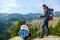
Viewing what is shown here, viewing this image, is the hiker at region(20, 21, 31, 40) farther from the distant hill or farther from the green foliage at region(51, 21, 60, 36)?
the green foliage at region(51, 21, 60, 36)

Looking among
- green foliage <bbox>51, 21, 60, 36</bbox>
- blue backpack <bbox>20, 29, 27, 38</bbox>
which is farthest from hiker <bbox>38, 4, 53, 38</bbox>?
blue backpack <bbox>20, 29, 27, 38</bbox>

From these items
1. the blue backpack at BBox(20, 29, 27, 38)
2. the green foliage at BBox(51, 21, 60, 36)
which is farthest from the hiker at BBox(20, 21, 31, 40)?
the green foliage at BBox(51, 21, 60, 36)

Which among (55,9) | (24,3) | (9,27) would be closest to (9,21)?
(9,27)

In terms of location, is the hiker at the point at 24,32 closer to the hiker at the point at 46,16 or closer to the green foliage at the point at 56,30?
the hiker at the point at 46,16

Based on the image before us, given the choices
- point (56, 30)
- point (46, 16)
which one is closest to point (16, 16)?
point (46, 16)

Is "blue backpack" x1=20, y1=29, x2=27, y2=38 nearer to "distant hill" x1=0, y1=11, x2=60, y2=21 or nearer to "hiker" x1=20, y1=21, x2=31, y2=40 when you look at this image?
"hiker" x1=20, y1=21, x2=31, y2=40

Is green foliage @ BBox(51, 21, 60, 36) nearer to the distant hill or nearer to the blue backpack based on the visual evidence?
the distant hill

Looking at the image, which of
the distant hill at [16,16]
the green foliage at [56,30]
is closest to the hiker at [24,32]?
the distant hill at [16,16]

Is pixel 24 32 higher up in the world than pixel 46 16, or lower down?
lower down

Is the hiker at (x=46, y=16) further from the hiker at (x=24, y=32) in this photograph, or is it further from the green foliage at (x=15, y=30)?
the green foliage at (x=15, y=30)

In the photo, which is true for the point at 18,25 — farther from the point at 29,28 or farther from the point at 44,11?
the point at 44,11

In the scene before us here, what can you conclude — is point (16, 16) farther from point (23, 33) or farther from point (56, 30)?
point (56, 30)

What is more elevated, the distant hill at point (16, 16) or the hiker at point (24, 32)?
the distant hill at point (16, 16)

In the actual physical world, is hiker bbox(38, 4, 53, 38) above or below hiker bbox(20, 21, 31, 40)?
above
